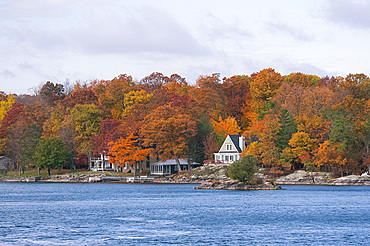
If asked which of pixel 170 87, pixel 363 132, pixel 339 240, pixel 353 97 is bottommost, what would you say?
pixel 339 240

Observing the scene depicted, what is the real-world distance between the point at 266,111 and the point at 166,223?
70272mm

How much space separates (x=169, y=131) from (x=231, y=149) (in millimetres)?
12735

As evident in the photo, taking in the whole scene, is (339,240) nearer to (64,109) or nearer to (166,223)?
(166,223)

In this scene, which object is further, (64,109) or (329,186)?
(64,109)

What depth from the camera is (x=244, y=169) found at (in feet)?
254

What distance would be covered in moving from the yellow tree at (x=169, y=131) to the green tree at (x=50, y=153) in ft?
69.0

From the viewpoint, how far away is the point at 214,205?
60094 mm

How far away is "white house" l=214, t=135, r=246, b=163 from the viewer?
354ft

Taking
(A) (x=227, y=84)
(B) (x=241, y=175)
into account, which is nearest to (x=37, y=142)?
(A) (x=227, y=84)

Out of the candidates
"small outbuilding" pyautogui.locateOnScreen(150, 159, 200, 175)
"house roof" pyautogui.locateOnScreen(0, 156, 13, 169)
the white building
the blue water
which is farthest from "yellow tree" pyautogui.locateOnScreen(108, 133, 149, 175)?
"house roof" pyautogui.locateOnScreen(0, 156, 13, 169)

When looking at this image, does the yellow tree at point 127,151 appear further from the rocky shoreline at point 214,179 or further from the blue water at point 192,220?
the blue water at point 192,220

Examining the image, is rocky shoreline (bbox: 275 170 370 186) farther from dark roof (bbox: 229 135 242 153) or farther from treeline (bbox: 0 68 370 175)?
dark roof (bbox: 229 135 242 153)

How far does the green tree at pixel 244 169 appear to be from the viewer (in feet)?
251

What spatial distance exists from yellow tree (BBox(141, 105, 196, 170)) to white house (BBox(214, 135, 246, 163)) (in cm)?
689
